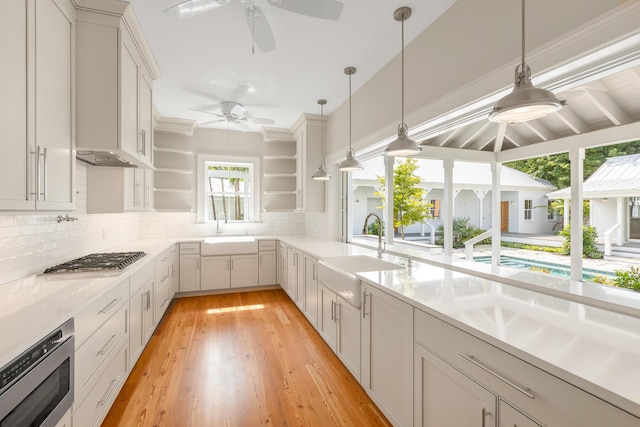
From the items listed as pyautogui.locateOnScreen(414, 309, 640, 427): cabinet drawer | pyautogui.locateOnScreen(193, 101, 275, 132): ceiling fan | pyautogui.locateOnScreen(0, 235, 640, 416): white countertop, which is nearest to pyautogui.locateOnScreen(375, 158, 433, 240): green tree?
pyautogui.locateOnScreen(193, 101, 275, 132): ceiling fan

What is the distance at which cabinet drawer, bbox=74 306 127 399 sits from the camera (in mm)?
1494

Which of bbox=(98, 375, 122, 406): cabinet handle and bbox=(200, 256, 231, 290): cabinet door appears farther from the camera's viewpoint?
bbox=(200, 256, 231, 290): cabinet door

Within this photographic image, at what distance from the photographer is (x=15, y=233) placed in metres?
1.92

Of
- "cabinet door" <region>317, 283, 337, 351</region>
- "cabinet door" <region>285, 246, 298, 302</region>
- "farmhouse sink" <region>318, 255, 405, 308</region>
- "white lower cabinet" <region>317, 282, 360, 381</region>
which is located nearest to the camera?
"farmhouse sink" <region>318, 255, 405, 308</region>

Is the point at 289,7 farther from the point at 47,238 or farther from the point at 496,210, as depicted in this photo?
the point at 496,210

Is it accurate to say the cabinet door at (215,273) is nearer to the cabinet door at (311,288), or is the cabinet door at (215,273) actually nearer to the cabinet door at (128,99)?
the cabinet door at (311,288)

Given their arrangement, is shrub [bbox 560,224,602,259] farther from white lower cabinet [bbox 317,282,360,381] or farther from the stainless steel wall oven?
the stainless steel wall oven

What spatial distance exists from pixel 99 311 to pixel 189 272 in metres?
2.76

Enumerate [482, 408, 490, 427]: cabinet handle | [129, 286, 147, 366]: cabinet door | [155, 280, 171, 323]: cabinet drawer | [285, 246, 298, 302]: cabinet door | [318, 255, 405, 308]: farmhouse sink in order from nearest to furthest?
[482, 408, 490, 427]: cabinet handle, [318, 255, 405, 308]: farmhouse sink, [129, 286, 147, 366]: cabinet door, [155, 280, 171, 323]: cabinet drawer, [285, 246, 298, 302]: cabinet door

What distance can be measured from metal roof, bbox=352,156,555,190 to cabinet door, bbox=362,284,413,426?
1857 mm

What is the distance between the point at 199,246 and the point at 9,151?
3.20 m

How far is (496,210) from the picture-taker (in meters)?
3.47

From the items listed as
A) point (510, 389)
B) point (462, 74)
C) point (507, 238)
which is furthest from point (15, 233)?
point (507, 238)

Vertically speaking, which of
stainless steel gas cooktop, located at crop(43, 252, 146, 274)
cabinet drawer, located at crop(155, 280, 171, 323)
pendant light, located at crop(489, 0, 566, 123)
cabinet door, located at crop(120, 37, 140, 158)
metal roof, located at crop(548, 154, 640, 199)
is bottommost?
cabinet drawer, located at crop(155, 280, 171, 323)
